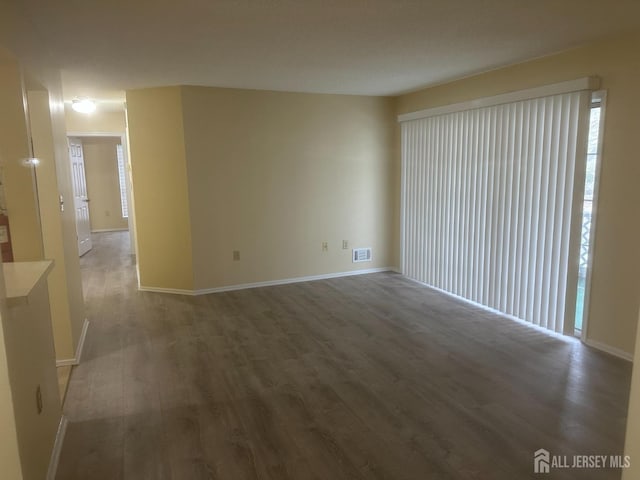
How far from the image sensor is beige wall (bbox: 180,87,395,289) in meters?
5.29

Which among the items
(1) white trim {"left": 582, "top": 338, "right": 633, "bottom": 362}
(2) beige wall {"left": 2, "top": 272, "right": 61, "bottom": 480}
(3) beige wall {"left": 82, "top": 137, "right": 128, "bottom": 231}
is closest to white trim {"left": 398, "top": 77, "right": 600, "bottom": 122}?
(1) white trim {"left": 582, "top": 338, "right": 633, "bottom": 362}

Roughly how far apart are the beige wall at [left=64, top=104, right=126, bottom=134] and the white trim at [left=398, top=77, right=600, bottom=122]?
16.2 ft

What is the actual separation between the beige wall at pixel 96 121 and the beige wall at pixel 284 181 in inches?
122

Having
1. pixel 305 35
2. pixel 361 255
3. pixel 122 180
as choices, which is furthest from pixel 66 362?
pixel 122 180

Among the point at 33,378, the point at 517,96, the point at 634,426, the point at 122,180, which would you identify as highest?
the point at 517,96

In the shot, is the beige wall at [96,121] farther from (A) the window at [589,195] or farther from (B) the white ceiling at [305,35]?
(A) the window at [589,195]

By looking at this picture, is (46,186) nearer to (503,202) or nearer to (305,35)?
(305,35)

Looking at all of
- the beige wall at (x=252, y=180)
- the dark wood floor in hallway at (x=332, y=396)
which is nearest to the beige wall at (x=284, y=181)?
the beige wall at (x=252, y=180)

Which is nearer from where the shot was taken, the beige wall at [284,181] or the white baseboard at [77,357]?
the white baseboard at [77,357]

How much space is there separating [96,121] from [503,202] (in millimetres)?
6505

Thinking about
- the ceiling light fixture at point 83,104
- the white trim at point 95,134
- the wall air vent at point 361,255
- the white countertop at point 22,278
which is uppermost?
the ceiling light fixture at point 83,104

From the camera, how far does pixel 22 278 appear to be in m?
A: 2.04

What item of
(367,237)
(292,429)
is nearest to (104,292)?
(367,237)
